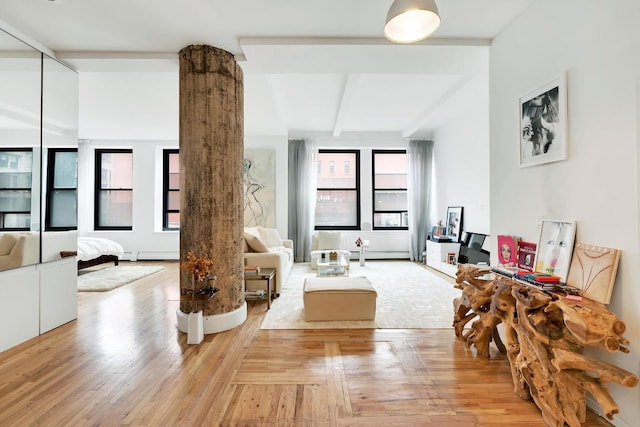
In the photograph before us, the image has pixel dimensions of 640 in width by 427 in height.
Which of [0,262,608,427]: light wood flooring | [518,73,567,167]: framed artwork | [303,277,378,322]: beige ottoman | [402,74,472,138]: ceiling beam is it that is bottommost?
[0,262,608,427]: light wood flooring

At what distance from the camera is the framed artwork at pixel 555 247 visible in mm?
1937

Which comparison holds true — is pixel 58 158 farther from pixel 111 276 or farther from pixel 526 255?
pixel 526 255

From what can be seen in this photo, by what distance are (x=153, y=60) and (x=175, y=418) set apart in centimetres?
316

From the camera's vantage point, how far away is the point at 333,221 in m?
7.27

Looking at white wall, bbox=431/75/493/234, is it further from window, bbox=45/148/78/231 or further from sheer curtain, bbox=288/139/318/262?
window, bbox=45/148/78/231

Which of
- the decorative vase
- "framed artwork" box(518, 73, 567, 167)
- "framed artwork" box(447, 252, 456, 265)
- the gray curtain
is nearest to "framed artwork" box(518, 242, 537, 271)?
"framed artwork" box(518, 73, 567, 167)

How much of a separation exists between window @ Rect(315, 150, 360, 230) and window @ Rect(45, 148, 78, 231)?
478 centimetres

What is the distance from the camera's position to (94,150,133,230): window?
23.4 feet

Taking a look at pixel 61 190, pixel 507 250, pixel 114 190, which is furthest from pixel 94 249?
pixel 507 250

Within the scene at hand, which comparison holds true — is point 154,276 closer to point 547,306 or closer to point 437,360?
point 437,360

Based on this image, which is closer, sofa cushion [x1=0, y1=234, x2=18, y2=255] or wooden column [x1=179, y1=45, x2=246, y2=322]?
sofa cushion [x1=0, y1=234, x2=18, y2=255]

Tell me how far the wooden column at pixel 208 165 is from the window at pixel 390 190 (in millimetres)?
4830

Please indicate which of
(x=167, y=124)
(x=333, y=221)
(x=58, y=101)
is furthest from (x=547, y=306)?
(x=167, y=124)

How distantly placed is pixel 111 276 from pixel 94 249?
70 centimetres
